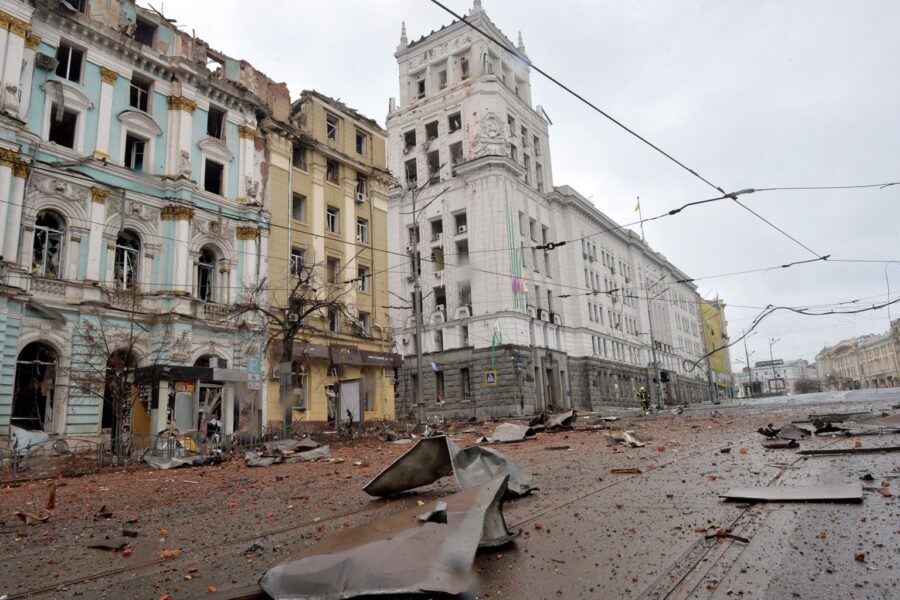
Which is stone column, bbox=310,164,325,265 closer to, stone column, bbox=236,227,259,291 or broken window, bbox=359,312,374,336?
stone column, bbox=236,227,259,291

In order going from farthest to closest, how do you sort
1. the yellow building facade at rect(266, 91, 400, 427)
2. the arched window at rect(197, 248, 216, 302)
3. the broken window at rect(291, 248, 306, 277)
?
1. the broken window at rect(291, 248, 306, 277)
2. the yellow building facade at rect(266, 91, 400, 427)
3. the arched window at rect(197, 248, 216, 302)

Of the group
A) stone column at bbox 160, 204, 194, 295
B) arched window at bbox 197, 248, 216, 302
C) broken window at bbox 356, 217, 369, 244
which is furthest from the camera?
broken window at bbox 356, 217, 369, 244

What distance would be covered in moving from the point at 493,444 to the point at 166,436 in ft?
33.1

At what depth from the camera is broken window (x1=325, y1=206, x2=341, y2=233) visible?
30.7m

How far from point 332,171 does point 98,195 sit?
13.0 meters

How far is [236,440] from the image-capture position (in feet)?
61.5

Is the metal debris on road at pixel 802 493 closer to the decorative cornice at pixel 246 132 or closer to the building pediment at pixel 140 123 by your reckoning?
the building pediment at pixel 140 123

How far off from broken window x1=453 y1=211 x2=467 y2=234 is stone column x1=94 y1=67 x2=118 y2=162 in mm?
27843

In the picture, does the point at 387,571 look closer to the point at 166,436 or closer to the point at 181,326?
the point at 166,436

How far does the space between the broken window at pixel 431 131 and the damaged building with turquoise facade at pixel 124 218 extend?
78.4 feet

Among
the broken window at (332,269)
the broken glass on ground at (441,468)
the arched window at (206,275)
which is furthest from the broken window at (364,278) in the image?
the broken glass on ground at (441,468)

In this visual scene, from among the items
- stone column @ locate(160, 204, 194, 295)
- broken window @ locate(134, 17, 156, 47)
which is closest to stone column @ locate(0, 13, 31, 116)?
broken window @ locate(134, 17, 156, 47)

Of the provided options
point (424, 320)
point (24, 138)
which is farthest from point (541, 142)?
point (24, 138)

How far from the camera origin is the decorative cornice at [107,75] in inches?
859
